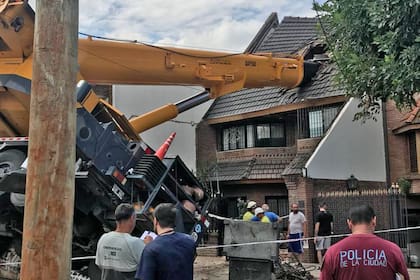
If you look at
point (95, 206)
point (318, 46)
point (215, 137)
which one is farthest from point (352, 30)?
point (215, 137)

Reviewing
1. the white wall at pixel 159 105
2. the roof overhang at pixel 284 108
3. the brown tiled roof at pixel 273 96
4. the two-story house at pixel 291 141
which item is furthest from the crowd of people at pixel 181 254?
the white wall at pixel 159 105

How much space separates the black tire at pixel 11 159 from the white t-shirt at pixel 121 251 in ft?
13.3

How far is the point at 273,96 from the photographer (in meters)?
20.3

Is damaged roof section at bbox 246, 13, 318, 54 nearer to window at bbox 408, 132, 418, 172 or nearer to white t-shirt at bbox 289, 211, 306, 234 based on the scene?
window at bbox 408, 132, 418, 172

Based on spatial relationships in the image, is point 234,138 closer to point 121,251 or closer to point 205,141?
point 205,141

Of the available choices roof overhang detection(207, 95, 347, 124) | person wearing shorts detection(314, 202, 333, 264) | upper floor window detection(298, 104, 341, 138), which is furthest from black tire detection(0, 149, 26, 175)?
upper floor window detection(298, 104, 341, 138)

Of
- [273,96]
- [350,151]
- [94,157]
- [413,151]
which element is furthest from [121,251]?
[273,96]

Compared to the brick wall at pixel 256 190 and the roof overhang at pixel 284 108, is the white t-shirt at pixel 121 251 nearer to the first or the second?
the roof overhang at pixel 284 108

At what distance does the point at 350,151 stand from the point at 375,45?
9358 mm

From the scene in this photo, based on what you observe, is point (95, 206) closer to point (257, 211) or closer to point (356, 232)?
point (257, 211)

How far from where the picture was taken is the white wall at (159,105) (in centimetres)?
2211

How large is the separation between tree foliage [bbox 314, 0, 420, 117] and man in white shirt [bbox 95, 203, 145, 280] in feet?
14.3

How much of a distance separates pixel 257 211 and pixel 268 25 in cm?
1495

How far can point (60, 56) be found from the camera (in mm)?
3752
